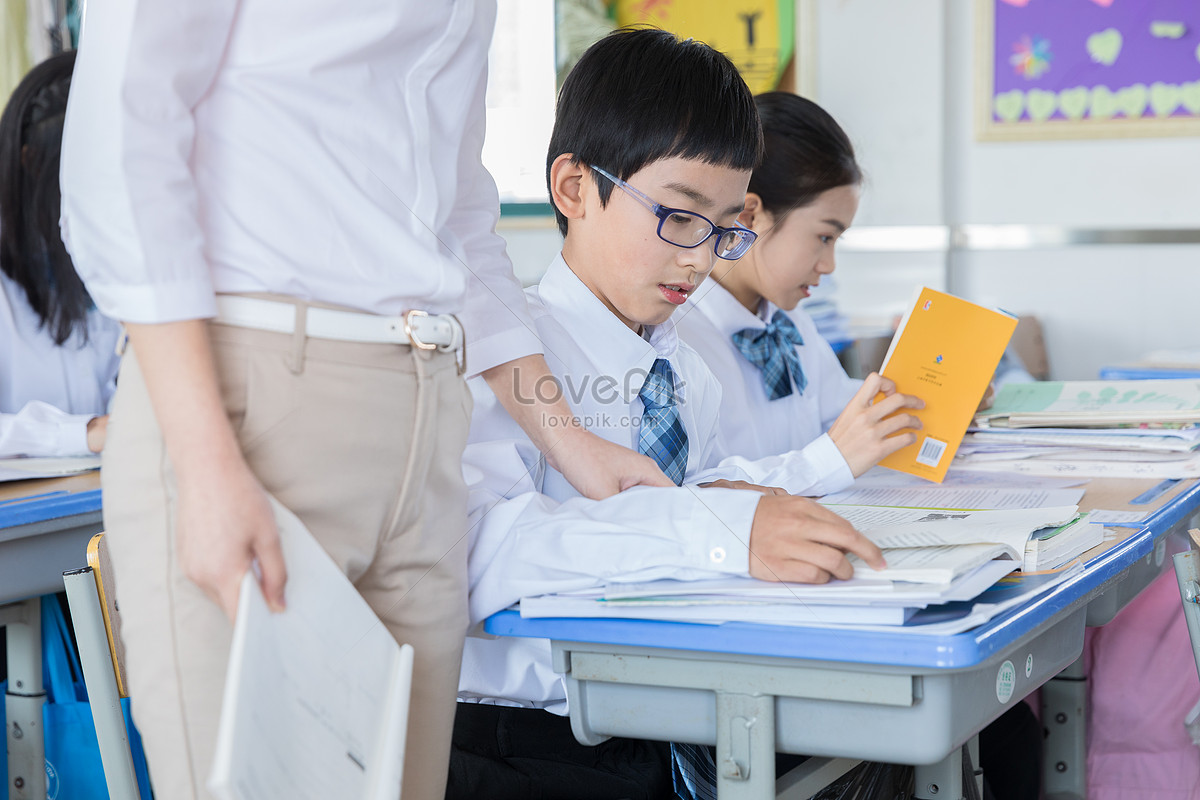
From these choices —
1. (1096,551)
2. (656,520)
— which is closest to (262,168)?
(656,520)

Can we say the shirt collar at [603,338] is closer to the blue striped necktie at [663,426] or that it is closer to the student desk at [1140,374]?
the blue striped necktie at [663,426]

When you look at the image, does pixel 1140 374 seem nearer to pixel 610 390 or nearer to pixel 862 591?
pixel 610 390

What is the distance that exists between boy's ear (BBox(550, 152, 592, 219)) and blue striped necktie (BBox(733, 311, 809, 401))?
0.55 m

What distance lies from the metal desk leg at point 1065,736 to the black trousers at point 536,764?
74 centimetres

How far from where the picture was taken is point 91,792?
1.47m

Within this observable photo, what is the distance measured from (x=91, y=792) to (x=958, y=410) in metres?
1.28

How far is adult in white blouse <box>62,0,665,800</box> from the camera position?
2.20ft

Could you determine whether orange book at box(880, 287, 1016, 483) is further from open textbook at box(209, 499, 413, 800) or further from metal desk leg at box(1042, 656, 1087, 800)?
open textbook at box(209, 499, 413, 800)

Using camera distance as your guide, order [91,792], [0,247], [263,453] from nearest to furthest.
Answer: [263,453] < [91,792] < [0,247]

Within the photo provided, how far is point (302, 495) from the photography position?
0.74 metres

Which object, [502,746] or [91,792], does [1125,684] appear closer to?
[502,746]

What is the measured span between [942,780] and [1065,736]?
0.43 metres

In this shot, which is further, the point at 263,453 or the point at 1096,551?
the point at 1096,551

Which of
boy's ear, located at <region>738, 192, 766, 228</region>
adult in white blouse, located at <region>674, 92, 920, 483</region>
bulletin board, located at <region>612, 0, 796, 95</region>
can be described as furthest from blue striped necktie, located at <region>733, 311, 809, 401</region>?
bulletin board, located at <region>612, 0, 796, 95</region>
